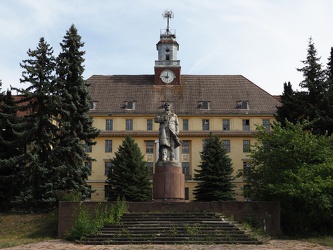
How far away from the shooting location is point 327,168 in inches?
933

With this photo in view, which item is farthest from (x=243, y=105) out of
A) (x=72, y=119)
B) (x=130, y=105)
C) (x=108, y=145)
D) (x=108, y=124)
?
(x=72, y=119)

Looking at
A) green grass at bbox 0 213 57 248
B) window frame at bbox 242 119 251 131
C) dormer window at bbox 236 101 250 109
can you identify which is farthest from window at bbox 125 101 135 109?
green grass at bbox 0 213 57 248

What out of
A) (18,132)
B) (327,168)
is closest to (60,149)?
(18,132)

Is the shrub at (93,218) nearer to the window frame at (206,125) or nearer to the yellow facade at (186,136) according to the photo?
the yellow facade at (186,136)

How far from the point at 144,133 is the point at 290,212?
2728cm

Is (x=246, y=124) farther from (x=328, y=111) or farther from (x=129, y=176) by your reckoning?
(x=328, y=111)

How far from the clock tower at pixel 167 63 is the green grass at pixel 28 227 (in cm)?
2863

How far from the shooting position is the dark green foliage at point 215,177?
1575 inches

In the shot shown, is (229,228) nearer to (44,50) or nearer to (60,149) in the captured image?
(60,149)

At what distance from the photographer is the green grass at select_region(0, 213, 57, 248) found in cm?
2398

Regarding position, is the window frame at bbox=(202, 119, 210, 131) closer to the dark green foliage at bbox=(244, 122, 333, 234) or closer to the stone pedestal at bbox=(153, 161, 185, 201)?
the dark green foliage at bbox=(244, 122, 333, 234)

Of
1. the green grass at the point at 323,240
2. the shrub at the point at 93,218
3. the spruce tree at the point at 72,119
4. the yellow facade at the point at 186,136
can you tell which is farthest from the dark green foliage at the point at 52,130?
A: the yellow facade at the point at 186,136

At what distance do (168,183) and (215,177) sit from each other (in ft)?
55.4

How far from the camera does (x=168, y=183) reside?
23859mm
